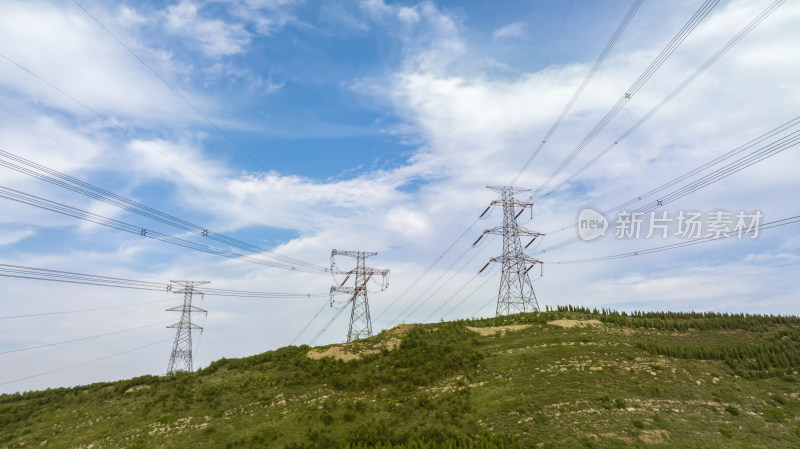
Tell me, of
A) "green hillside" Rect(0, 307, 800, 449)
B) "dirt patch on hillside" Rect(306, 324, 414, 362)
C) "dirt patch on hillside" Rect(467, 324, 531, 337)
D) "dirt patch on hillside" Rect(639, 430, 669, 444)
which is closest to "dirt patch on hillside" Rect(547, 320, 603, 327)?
"green hillside" Rect(0, 307, 800, 449)

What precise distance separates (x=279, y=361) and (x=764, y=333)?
52661 millimetres

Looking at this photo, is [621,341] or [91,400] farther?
[91,400]

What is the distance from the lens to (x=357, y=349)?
48.9 meters

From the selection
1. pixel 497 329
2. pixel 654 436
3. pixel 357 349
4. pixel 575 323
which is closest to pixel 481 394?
pixel 654 436

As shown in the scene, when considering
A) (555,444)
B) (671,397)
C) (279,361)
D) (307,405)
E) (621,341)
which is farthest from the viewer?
(279,361)

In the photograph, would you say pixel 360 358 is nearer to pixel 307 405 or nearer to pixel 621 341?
pixel 307 405

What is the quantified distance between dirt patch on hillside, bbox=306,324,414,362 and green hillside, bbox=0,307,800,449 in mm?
241

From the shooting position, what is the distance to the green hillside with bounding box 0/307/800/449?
92.5 feet

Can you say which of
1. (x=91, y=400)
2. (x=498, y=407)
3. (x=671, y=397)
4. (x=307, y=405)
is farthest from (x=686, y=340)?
(x=91, y=400)

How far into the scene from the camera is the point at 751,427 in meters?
27.0

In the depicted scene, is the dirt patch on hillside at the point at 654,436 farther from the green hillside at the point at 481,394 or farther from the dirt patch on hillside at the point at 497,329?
the dirt patch on hillside at the point at 497,329

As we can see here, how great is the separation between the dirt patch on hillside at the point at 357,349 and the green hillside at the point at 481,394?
24 centimetres

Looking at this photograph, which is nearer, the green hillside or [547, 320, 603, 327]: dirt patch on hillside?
the green hillside

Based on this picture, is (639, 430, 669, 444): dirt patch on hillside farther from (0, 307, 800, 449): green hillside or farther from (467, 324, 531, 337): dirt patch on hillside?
(467, 324, 531, 337): dirt patch on hillside
